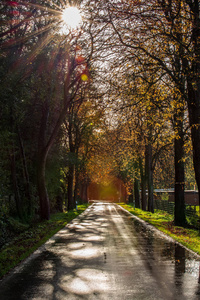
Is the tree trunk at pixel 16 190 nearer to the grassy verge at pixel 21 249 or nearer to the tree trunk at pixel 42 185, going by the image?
the tree trunk at pixel 42 185

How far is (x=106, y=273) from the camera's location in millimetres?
8016

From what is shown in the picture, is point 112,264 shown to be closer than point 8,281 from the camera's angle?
No

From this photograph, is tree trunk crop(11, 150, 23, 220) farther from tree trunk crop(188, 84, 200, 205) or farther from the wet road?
tree trunk crop(188, 84, 200, 205)

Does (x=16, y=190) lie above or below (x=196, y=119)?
below

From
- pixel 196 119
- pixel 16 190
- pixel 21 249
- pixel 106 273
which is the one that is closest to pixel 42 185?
pixel 16 190

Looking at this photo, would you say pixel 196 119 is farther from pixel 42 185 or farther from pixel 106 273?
pixel 42 185

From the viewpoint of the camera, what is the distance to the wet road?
6406mm

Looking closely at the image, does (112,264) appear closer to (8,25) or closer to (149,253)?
(149,253)

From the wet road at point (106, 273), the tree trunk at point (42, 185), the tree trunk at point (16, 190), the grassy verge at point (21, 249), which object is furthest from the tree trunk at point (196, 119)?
the tree trunk at point (16, 190)

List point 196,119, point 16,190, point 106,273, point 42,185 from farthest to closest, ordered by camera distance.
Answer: point 16,190, point 42,185, point 196,119, point 106,273

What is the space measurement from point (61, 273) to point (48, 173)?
1791 cm

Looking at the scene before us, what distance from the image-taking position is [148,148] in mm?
30406

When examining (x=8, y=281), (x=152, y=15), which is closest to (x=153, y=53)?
(x=152, y=15)

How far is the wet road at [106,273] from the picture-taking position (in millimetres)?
6406
